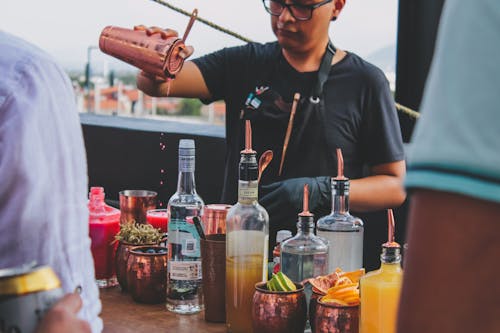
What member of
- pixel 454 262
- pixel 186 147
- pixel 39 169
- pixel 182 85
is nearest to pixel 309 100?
pixel 182 85

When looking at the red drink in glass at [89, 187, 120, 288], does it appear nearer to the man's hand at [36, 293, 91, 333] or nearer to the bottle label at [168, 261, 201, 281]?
the bottle label at [168, 261, 201, 281]

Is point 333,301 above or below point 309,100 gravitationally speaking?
below

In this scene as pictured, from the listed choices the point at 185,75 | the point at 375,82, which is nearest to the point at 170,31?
the point at 185,75

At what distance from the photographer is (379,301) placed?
1.49 metres

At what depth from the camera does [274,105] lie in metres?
2.65

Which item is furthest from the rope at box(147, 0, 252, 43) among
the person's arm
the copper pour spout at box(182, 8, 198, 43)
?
the person's arm

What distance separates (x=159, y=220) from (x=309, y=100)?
0.78 meters

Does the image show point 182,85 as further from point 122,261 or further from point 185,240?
point 185,240

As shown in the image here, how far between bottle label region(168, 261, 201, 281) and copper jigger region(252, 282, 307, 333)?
30 cm

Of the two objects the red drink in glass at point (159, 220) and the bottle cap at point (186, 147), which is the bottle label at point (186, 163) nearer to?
the bottle cap at point (186, 147)

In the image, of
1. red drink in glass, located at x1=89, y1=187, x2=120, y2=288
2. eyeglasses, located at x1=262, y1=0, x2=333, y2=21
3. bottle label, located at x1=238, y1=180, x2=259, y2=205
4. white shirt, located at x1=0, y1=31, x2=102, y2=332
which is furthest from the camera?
eyeglasses, located at x1=262, y1=0, x2=333, y2=21

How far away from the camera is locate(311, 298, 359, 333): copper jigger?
153cm

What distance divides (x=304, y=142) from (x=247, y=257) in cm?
103

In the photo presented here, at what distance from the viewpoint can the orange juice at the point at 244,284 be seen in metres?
1.68
